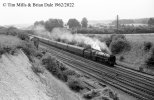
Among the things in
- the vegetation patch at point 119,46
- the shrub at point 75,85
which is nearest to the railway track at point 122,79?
the shrub at point 75,85

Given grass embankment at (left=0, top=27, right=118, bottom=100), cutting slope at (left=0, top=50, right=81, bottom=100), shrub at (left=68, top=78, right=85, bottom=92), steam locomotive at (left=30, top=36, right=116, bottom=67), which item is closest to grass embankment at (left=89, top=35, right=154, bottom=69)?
steam locomotive at (left=30, top=36, right=116, bottom=67)

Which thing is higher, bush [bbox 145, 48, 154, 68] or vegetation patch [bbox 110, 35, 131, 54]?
vegetation patch [bbox 110, 35, 131, 54]

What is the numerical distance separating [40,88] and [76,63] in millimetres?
16994

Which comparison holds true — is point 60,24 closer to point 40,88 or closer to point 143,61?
point 143,61

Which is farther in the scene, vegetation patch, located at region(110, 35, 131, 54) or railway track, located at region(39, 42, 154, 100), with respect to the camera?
vegetation patch, located at region(110, 35, 131, 54)

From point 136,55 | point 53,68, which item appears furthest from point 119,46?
point 53,68

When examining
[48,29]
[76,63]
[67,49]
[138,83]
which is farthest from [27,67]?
[48,29]

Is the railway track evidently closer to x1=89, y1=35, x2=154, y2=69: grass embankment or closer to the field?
x1=89, y1=35, x2=154, y2=69: grass embankment

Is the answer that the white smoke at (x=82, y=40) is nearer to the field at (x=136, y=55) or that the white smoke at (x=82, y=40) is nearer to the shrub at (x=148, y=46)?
the field at (x=136, y=55)

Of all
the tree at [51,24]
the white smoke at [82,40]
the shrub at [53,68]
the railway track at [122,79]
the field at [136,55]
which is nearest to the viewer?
the railway track at [122,79]

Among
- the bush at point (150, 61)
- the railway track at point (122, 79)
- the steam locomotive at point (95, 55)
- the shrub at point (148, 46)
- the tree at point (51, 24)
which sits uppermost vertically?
the tree at point (51, 24)

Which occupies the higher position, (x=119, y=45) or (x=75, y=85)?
(x=119, y=45)

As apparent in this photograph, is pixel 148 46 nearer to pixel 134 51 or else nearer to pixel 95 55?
pixel 134 51

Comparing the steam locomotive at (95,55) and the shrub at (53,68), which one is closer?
the shrub at (53,68)
